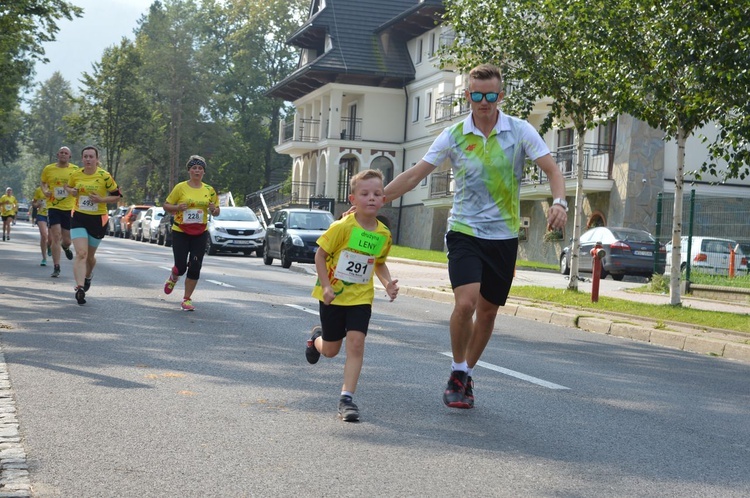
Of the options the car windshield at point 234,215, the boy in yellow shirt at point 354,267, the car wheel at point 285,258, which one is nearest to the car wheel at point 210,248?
the car windshield at point 234,215

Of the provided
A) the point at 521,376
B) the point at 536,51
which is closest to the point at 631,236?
the point at 536,51

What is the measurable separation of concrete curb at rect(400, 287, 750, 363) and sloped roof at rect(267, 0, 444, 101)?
4121 cm

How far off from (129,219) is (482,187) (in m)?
54.6

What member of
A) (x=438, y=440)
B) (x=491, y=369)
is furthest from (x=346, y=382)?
(x=491, y=369)

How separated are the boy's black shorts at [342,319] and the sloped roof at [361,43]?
5089 centimetres

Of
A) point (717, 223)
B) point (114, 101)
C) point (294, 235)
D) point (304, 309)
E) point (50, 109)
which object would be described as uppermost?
point (50, 109)

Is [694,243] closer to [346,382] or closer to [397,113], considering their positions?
[346,382]

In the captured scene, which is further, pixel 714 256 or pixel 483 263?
pixel 714 256

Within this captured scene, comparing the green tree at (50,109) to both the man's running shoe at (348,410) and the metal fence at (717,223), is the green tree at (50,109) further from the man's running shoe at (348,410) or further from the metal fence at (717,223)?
the man's running shoe at (348,410)

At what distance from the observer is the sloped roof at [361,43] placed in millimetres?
59156

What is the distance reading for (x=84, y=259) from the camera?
14070 mm

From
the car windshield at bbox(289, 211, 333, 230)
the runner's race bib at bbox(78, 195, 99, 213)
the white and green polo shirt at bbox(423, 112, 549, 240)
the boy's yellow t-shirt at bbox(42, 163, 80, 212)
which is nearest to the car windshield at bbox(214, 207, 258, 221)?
the car windshield at bbox(289, 211, 333, 230)

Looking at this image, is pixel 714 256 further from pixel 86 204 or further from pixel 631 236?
pixel 86 204

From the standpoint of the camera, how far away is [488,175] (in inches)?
287
